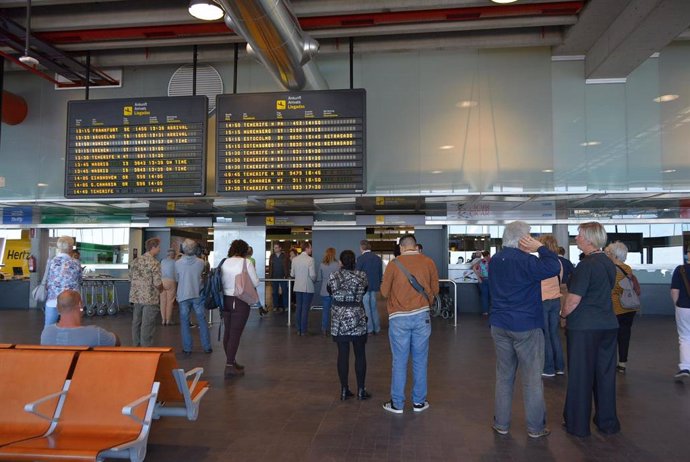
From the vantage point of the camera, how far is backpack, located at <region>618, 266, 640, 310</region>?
5.65 meters

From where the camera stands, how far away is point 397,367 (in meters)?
4.53

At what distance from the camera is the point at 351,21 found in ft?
23.5

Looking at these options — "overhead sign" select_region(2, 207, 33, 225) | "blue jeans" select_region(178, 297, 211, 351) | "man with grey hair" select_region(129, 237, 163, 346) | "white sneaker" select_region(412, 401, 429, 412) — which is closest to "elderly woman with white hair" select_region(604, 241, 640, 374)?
"white sneaker" select_region(412, 401, 429, 412)

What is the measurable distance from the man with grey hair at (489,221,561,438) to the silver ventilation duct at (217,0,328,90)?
9.40 feet

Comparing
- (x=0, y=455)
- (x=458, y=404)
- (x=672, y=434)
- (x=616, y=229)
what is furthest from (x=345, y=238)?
(x=0, y=455)

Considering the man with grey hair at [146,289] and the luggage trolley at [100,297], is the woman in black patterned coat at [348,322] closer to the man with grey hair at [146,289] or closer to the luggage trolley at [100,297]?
the man with grey hair at [146,289]

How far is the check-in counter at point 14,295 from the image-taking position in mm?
14086

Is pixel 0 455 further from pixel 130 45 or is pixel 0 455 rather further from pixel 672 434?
pixel 130 45

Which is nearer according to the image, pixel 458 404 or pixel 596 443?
pixel 596 443

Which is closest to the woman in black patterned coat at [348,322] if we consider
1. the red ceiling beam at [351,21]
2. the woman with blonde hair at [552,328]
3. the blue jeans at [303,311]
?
the woman with blonde hair at [552,328]

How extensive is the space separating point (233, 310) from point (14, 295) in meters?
11.3

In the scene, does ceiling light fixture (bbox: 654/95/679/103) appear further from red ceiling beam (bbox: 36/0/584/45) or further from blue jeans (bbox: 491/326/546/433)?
blue jeans (bbox: 491/326/546/433)

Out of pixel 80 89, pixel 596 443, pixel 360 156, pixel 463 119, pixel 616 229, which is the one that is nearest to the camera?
pixel 596 443

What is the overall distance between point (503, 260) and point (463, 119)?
199 inches
